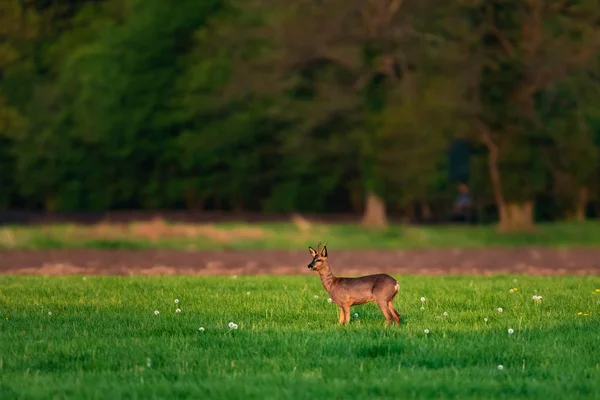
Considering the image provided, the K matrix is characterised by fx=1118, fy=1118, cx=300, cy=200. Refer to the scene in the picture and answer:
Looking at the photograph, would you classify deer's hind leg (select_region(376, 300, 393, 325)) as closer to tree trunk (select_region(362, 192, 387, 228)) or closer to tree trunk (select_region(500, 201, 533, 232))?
tree trunk (select_region(500, 201, 533, 232))

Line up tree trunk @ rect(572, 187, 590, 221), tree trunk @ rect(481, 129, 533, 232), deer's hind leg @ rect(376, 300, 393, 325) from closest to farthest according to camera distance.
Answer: deer's hind leg @ rect(376, 300, 393, 325), tree trunk @ rect(481, 129, 533, 232), tree trunk @ rect(572, 187, 590, 221)

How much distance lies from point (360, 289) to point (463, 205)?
1546 inches

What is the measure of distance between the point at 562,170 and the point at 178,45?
24277mm

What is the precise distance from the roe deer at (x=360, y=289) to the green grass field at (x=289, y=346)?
0.82 feet

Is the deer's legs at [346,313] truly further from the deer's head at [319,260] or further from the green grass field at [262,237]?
the green grass field at [262,237]

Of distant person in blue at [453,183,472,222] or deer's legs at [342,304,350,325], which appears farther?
distant person in blue at [453,183,472,222]

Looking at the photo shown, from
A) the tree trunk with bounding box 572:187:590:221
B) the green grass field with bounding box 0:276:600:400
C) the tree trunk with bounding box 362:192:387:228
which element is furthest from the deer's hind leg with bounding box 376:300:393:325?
the tree trunk with bounding box 572:187:590:221

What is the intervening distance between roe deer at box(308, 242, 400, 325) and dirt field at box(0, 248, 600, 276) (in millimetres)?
9775

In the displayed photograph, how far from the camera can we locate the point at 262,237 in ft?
117

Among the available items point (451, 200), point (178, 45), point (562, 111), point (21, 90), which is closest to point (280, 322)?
point (562, 111)

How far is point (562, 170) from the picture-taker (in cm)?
4206

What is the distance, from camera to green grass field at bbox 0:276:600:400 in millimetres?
9617

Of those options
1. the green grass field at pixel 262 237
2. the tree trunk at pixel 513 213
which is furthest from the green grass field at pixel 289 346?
the tree trunk at pixel 513 213

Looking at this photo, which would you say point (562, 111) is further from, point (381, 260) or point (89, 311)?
point (89, 311)
